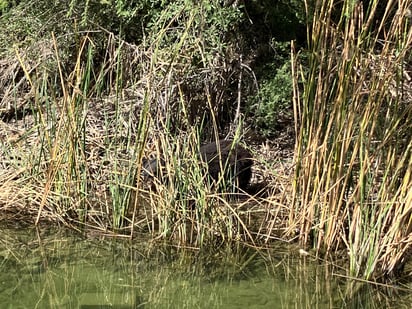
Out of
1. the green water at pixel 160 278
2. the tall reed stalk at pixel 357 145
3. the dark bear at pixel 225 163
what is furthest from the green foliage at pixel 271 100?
the green water at pixel 160 278

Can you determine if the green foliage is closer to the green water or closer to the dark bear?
the dark bear

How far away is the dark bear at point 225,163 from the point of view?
459 cm

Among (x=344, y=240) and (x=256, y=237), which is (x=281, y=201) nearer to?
(x=256, y=237)

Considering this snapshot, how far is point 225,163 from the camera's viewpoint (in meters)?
4.74

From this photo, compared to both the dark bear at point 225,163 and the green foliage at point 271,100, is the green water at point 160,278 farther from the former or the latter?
the green foliage at point 271,100

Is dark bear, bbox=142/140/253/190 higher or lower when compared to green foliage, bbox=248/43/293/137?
lower

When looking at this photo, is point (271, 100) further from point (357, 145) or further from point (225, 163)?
point (357, 145)

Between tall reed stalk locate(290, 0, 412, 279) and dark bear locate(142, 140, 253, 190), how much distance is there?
748 mm

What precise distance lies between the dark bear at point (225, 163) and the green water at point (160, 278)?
61 cm

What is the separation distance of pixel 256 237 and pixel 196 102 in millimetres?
1817

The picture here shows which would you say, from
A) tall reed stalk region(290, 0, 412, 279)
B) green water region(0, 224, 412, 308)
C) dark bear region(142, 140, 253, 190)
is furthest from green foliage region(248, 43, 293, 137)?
green water region(0, 224, 412, 308)

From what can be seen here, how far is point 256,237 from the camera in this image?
4.24 metres

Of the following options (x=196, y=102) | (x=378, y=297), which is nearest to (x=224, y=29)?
(x=196, y=102)

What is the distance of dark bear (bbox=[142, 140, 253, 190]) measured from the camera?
4.59m
